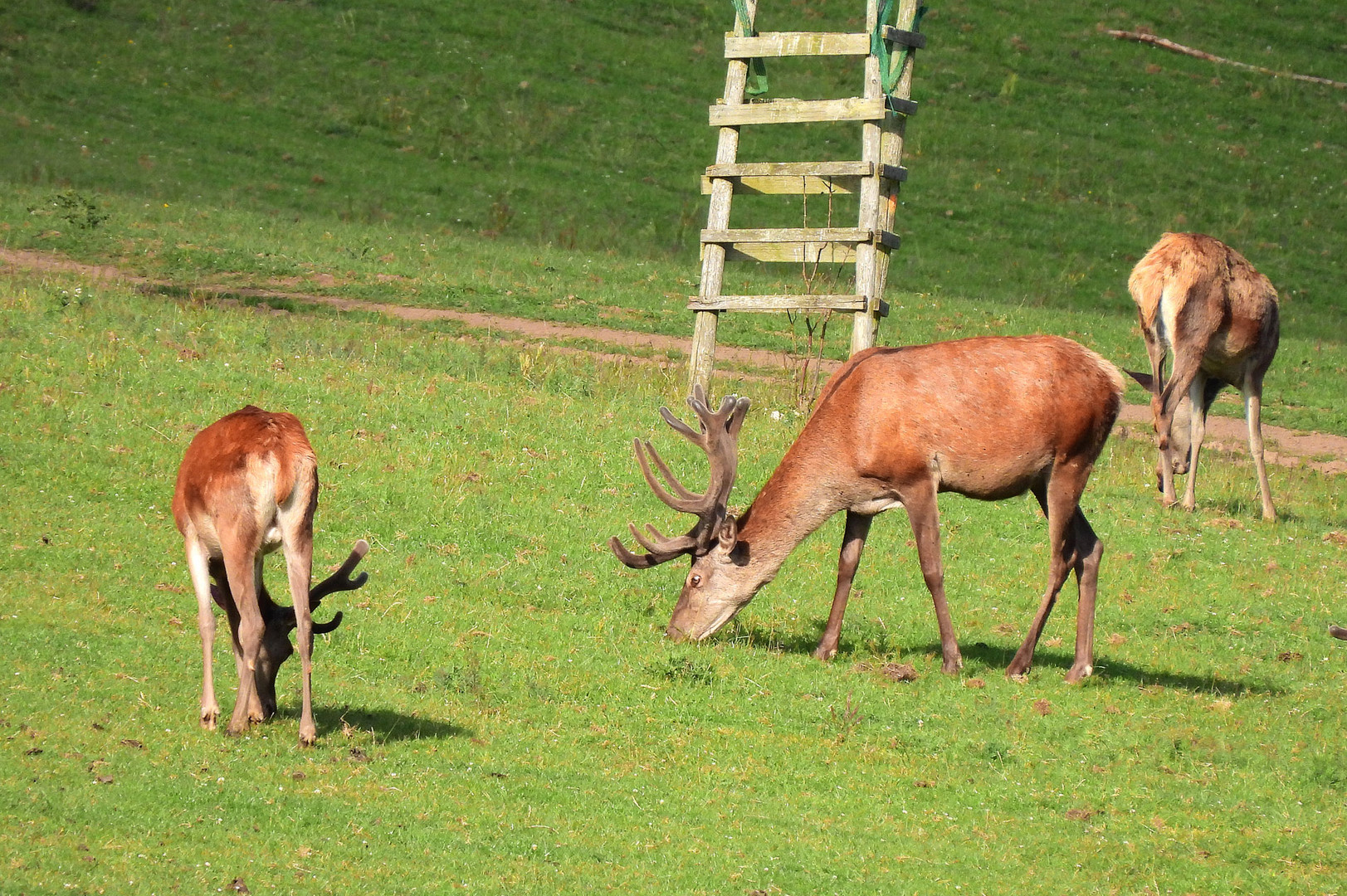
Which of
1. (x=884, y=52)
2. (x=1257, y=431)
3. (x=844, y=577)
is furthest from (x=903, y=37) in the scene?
(x=844, y=577)

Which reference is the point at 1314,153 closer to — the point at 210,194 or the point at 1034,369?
the point at 210,194

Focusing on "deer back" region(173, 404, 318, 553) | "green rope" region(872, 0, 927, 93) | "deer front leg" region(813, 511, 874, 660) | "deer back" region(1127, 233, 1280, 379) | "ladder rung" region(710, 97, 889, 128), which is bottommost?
"deer front leg" region(813, 511, 874, 660)

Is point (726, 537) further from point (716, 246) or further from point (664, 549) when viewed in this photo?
point (716, 246)

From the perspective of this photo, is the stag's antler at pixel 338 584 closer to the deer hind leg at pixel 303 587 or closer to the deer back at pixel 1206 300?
the deer hind leg at pixel 303 587

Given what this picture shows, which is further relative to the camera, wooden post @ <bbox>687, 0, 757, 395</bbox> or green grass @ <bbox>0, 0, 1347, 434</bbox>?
green grass @ <bbox>0, 0, 1347, 434</bbox>

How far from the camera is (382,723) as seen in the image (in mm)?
9523

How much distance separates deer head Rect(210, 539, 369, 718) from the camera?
9.09 metres

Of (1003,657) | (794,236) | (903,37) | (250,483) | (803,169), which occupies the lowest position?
(1003,657)

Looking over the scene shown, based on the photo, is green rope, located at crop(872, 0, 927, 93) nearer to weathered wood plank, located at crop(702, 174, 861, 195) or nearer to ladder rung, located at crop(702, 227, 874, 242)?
weathered wood plank, located at crop(702, 174, 861, 195)

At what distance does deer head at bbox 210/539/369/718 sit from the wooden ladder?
28.5 ft

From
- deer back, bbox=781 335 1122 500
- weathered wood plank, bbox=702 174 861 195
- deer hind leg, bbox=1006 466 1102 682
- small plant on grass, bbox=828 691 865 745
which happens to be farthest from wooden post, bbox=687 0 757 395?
small plant on grass, bbox=828 691 865 745

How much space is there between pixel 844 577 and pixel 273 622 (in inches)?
174

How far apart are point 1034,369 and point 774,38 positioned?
7234mm

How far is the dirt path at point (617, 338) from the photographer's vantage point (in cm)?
2030
